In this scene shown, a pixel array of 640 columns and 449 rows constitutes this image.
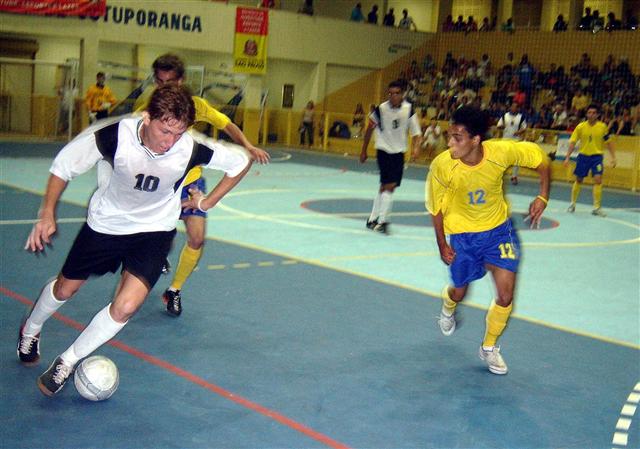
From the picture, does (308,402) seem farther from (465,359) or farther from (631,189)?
(631,189)

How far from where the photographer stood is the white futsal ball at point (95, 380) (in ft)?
16.7

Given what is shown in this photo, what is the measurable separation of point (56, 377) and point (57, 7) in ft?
80.6

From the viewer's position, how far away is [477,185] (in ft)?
20.8

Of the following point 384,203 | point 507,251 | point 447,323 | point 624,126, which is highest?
point 624,126

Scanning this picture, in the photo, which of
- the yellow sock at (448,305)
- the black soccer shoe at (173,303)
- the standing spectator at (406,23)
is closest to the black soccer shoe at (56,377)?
the black soccer shoe at (173,303)

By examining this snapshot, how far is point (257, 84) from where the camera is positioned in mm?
33312

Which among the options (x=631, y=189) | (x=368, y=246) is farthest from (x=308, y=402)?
(x=631, y=189)

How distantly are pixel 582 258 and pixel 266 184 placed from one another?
8.61 m

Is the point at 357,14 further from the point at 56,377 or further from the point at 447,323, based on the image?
the point at 56,377

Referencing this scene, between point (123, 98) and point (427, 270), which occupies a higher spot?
point (123, 98)

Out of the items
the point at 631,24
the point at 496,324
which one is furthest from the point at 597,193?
the point at 631,24

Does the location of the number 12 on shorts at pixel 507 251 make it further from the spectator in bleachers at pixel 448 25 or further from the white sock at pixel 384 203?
the spectator in bleachers at pixel 448 25

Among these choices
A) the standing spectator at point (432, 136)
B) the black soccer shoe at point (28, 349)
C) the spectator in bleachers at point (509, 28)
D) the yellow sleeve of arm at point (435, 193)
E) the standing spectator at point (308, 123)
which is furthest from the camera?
the spectator in bleachers at point (509, 28)

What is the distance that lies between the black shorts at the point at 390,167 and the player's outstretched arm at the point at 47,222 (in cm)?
825
